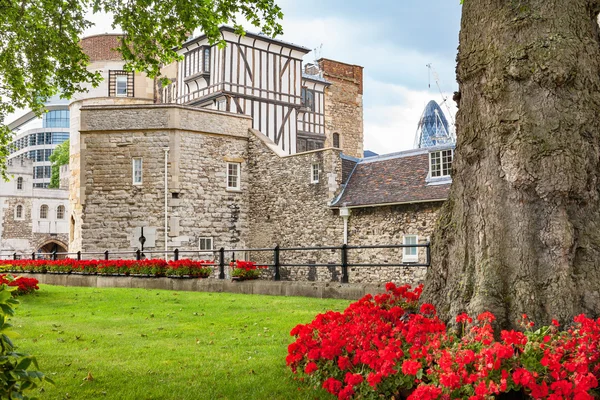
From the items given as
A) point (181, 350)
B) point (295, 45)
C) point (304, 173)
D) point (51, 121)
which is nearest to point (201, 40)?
point (295, 45)

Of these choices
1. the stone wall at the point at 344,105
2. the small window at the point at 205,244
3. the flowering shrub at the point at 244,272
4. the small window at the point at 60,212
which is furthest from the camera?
the small window at the point at 60,212

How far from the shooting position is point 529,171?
423 cm

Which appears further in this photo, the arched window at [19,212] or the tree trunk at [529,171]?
the arched window at [19,212]

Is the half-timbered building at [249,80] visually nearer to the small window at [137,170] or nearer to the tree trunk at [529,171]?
the small window at [137,170]

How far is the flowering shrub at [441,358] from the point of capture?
10.3 feet

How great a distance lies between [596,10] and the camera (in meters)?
4.63

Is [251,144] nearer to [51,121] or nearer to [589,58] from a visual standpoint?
[589,58]

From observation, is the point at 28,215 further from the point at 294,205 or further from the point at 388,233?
the point at 388,233

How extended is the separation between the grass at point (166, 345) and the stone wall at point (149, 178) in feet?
45.4

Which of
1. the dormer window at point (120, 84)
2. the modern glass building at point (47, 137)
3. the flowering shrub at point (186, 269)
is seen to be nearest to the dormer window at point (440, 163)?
the flowering shrub at point (186, 269)

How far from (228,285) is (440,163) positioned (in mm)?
11028

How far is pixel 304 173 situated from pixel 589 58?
20668 mm

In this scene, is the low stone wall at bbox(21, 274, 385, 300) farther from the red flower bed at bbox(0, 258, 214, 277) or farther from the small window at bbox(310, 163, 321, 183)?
the small window at bbox(310, 163, 321, 183)

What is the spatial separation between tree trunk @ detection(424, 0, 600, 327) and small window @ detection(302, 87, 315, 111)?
32.4 m
